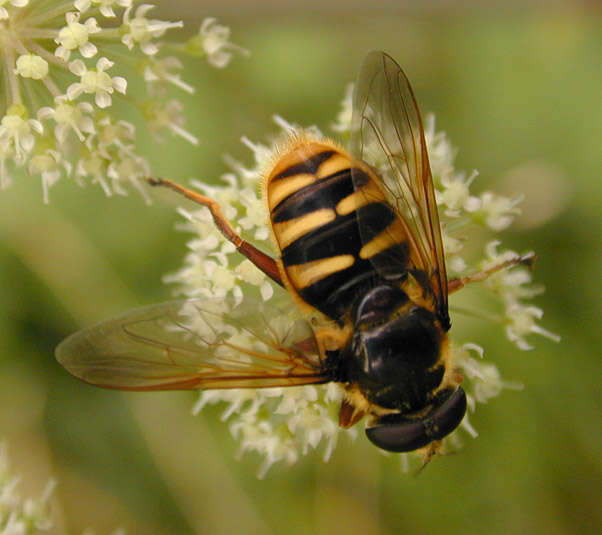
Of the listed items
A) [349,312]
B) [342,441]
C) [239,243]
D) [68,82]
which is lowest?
[342,441]

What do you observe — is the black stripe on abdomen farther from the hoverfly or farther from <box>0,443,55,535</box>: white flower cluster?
<box>0,443,55,535</box>: white flower cluster

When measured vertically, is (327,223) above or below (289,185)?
below

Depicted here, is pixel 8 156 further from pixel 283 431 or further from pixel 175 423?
pixel 175 423

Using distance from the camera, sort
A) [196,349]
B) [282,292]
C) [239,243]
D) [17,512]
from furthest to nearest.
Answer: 1. [17,512]
2. [282,292]
3. [239,243]
4. [196,349]

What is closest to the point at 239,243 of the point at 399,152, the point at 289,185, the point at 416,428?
the point at 289,185

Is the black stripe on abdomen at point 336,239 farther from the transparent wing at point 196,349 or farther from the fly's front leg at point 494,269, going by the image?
the fly's front leg at point 494,269

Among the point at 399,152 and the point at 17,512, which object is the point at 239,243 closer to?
the point at 399,152

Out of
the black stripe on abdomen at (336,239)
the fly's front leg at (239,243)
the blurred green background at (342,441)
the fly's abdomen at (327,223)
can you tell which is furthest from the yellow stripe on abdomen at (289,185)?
the blurred green background at (342,441)

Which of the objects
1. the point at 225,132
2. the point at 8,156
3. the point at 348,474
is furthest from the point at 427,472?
the point at 8,156
